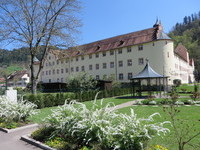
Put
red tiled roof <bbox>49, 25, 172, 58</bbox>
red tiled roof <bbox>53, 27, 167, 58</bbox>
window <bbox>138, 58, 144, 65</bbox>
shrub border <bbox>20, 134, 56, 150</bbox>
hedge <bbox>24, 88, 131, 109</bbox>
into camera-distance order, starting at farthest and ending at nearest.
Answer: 1. window <bbox>138, 58, 144, 65</bbox>
2. red tiled roof <bbox>53, 27, 167, 58</bbox>
3. red tiled roof <bbox>49, 25, 172, 58</bbox>
4. hedge <bbox>24, 88, 131, 109</bbox>
5. shrub border <bbox>20, 134, 56, 150</bbox>

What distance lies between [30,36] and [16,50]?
6.99 feet

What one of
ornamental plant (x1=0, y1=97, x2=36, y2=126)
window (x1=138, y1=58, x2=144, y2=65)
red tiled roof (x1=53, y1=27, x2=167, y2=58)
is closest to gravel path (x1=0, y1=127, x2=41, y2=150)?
ornamental plant (x1=0, y1=97, x2=36, y2=126)

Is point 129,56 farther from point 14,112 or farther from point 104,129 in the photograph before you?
point 104,129

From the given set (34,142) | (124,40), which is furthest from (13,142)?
(124,40)

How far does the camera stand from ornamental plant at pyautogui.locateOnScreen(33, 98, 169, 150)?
3494mm

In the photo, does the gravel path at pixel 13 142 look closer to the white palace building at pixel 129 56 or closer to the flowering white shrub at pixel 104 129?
the flowering white shrub at pixel 104 129

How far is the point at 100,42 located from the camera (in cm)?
4141

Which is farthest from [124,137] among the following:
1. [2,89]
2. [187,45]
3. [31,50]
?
[187,45]

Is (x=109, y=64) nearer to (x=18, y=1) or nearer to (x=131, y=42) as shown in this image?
(x=131, y=42)

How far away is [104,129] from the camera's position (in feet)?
12.9

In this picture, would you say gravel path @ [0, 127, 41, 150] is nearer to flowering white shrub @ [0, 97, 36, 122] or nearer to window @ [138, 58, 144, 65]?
flowering white shrub @ [0, 97, 36, 122]

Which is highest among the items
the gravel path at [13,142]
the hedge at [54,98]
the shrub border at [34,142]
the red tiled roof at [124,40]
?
the red tiled roof at [124,40]

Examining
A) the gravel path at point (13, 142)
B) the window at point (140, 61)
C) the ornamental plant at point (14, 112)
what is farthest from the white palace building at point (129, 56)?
the gravel path at point (13, 142)

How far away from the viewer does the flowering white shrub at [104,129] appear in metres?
3.49
